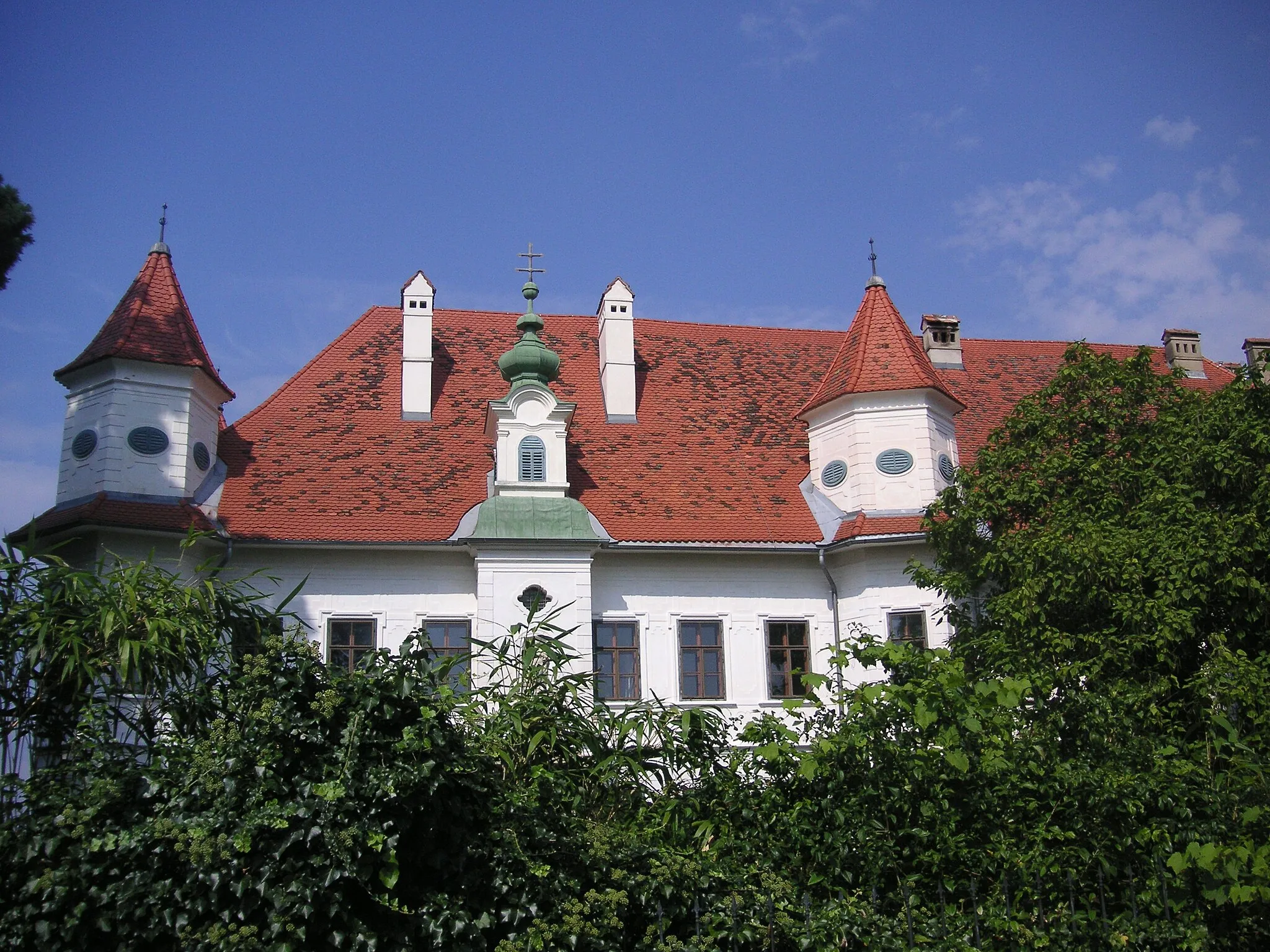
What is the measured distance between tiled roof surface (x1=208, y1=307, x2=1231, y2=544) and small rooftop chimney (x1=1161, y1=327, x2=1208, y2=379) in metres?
0.85

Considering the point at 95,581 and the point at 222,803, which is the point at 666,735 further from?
the point at 95,581

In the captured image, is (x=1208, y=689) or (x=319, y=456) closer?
(x=1208, y=689)

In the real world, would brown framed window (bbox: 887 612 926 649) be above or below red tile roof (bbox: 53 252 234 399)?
below

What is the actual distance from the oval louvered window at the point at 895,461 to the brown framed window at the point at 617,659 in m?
5.36

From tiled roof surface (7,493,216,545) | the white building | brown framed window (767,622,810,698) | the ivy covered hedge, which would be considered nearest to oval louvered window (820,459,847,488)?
the white building

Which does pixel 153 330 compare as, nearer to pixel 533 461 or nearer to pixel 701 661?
pixel 533 461

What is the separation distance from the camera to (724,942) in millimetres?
9672

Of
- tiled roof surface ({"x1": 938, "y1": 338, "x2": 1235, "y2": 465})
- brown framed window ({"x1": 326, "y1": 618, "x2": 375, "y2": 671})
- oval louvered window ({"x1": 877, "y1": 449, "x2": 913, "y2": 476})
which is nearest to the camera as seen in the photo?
brown framed window ({"x1": 326, "y1": 618, "x2": 375, "y2": 671})

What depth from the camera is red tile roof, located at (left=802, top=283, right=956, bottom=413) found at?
78.2ft

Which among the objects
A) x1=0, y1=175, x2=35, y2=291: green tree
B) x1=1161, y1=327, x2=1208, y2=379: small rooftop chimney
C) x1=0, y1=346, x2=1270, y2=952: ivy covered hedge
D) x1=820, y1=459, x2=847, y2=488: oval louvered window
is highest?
x1=1161, y1=327, x2=1208, y2=379: small rooftop chimney

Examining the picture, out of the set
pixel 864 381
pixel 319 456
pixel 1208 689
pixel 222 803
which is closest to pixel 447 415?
pixel 319 456

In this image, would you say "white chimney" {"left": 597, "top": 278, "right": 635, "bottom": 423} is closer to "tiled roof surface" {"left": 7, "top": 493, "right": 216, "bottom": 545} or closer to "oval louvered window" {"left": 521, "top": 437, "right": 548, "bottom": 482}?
"oval louvered window" {"left": 521, "top": 437, "right": 548, "bottom": 482}

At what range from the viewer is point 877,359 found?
24.5 metres

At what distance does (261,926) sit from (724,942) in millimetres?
3359
